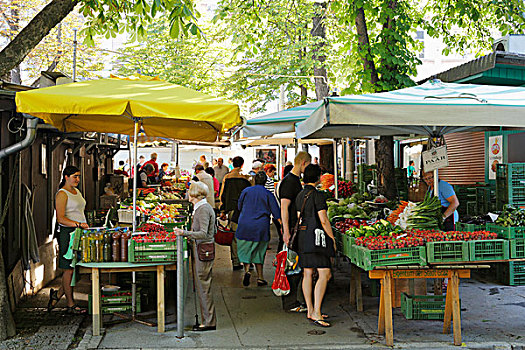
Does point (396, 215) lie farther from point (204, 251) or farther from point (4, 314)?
point (4, 314)

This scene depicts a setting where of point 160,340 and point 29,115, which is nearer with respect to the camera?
point 160,340

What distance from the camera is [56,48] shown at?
26547 millimetres

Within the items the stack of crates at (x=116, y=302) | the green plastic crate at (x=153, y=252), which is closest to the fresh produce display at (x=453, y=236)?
the green plastic crate at (x=153, y=252)

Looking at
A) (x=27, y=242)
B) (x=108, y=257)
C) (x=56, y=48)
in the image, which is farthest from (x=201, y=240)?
(x=56, y=48)

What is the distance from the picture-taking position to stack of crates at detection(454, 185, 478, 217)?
11.0m

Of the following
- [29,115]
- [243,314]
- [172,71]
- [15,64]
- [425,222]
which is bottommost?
[243,314]

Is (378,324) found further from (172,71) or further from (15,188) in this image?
(172,71)

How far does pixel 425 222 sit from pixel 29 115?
507cm

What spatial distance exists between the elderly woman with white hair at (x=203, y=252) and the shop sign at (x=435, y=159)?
10.2 ft

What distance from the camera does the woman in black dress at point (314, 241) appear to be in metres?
6.89

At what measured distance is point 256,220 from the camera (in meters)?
8.96

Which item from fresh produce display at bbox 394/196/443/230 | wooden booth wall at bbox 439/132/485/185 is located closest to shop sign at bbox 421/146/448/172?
fresh produce display at bbox 394/196/443/230

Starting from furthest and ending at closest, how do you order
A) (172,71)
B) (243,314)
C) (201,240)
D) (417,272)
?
1. (172,71)
2. (243,314)
3. (201,240)
4. (417,272)

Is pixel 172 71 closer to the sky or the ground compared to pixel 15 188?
closer to the sky
